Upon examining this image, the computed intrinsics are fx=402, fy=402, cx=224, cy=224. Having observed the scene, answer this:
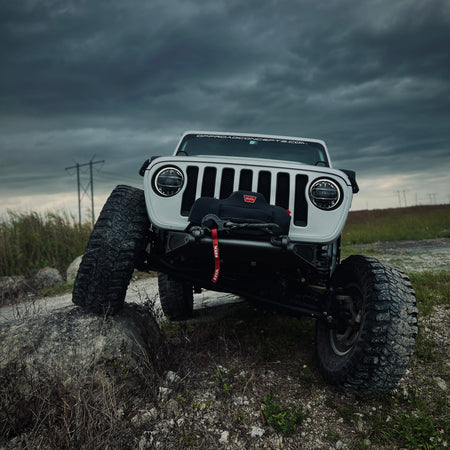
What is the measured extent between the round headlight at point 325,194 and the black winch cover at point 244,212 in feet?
1.25

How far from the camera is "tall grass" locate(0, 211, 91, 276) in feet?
36.7

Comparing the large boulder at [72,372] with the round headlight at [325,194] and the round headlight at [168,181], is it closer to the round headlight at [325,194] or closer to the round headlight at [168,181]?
the round headlight at [168,181]

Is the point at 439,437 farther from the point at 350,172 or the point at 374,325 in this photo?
the point at 350,172

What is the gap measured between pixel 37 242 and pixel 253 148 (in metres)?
Answer: 9.41

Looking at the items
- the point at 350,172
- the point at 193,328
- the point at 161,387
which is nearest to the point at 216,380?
the point at 161,387

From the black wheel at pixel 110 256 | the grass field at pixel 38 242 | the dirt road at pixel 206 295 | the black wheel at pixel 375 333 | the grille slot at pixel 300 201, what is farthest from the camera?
the grass field at pixel 38 242

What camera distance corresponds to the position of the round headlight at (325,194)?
3.13 meters

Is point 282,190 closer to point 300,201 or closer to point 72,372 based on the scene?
point 300,201

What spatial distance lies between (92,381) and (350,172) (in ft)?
9.51

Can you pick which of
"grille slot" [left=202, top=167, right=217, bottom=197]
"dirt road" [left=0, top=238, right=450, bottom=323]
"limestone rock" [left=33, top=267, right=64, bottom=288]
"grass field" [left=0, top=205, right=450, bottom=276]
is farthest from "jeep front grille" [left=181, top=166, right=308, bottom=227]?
"grass field" [left=0, top=205, right=450, bottom=276]

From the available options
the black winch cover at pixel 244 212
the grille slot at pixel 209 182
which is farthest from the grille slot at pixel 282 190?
the grille slot at pixel 209 182

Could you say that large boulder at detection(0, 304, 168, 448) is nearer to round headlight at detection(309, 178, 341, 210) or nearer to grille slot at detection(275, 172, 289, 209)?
grille slot at detection(275, 172, 289, 209)

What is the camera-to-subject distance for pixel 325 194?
312cm

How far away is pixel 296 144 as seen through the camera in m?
4.86
